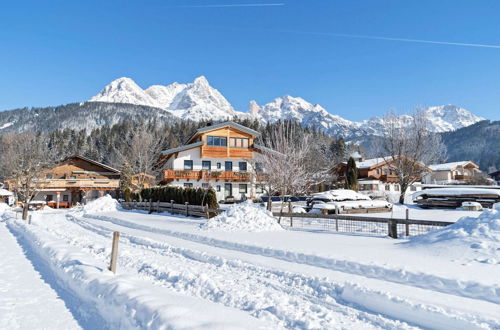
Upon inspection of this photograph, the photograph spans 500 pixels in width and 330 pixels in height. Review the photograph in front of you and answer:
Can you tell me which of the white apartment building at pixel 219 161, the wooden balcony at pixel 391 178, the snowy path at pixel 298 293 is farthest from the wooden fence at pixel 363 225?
the wooden balcony at pixel 391 178

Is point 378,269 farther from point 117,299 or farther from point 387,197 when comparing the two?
point 387,197

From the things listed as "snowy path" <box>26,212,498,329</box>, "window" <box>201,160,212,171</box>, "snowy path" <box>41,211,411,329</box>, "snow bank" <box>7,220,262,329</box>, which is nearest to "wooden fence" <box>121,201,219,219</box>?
"snowy path" <box>41,211,411,329</box>

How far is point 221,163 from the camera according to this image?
42.3m

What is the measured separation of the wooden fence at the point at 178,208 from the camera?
73.3 feet

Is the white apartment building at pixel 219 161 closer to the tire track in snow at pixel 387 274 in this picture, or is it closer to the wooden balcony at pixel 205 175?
the wooden balcony at pixel 205 175

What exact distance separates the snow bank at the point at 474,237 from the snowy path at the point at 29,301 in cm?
936

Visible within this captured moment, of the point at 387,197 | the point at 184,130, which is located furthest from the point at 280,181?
the point at 184,130

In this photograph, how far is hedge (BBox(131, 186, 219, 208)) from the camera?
24.3 metres

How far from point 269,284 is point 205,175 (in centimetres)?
3314

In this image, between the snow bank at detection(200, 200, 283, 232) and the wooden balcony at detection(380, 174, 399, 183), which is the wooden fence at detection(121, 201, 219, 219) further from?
the wooden balcony at detection(380, 174, 399, 183)

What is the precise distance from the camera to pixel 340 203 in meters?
26.5

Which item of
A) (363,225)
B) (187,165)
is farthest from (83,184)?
(363,225)

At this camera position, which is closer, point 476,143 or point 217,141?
point 217,141

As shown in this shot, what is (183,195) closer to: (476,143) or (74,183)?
(74,183)
